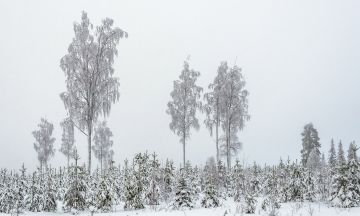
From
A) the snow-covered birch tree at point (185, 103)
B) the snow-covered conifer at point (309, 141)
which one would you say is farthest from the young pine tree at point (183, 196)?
the snow-covered conifer at point (309, 141)

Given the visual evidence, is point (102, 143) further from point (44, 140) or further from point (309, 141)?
point (309, 141)

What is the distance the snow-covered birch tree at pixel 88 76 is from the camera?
23672 mm

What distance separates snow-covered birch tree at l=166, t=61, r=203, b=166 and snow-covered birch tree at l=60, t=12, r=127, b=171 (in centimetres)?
819

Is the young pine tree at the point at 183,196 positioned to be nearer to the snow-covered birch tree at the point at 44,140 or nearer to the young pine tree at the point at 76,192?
the young pine tree at the point at 76,192

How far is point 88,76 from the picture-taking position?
78.1 feet

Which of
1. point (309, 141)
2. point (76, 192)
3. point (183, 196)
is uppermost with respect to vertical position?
point (309, 141)

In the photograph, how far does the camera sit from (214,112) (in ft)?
105

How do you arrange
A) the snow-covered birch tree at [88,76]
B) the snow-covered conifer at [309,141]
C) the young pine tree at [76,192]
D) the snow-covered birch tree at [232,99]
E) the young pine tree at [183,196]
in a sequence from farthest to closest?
the snow-covered conifer at [309,141] → the snow-covered birch tree at [232,99] → the snow-covered birch tree at [88,76] → the young pine tree at [183,196] → the young pine tree at [76,192]

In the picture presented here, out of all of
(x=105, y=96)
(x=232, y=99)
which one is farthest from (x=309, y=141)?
(x=105, y=96)

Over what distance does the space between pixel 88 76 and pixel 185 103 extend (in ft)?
33.2

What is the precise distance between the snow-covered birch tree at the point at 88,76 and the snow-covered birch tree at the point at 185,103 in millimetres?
8190

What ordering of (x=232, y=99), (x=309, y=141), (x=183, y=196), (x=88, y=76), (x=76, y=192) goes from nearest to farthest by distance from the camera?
(x=76, y=192) < (x=183, y=196) < (x=88, y=76) < (x=232, y=99) < (x=309, y=141)

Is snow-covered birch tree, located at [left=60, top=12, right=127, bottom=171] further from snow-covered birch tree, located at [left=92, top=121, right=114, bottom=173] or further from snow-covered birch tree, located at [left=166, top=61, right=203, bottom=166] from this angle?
snow-covered birch tree, located at [left=92, top=121, right=114, bottom=173]

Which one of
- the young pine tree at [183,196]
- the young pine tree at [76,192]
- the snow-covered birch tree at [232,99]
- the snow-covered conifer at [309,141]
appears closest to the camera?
the young pine tree at [76,192]
